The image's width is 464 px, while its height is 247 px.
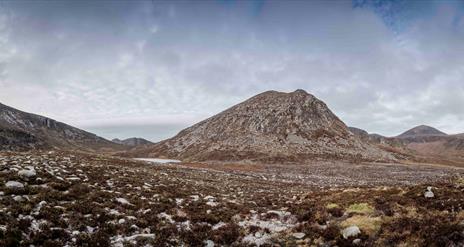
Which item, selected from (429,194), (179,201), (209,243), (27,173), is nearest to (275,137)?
(179,201)

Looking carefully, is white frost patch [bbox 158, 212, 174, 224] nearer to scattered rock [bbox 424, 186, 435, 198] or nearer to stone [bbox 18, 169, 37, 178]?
stone [bbox 18, 169, 37, 178]

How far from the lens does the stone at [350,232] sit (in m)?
13.8

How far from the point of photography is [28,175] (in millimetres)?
20062

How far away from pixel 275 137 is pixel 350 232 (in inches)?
5762

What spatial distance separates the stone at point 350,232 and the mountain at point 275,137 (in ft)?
369

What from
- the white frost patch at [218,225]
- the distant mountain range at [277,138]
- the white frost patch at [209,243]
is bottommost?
the white frost patch at [209,243]

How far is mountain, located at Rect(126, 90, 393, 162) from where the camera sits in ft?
462

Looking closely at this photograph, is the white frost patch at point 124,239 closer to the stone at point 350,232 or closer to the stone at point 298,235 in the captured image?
the stone at point 298,235

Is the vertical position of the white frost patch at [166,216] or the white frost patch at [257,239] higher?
the white frost patch at [166,216]

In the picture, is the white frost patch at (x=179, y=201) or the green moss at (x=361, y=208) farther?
the white frost patch at (x=179, y=201)

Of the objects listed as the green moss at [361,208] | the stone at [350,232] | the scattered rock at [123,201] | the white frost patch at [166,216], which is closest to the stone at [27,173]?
the scattered rock at [123,201]

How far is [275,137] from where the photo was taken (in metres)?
160

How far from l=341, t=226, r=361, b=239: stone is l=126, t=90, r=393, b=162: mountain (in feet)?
369

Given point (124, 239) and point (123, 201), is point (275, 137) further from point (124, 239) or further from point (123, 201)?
point (124, 239)
